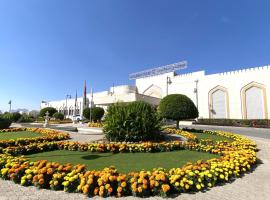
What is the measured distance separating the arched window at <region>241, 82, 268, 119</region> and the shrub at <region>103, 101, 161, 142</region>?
27.4 meters

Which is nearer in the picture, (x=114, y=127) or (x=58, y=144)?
(x=58, y=144)

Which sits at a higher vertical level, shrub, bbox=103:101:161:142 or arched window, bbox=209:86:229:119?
arched window, bbox=209:86:229:119

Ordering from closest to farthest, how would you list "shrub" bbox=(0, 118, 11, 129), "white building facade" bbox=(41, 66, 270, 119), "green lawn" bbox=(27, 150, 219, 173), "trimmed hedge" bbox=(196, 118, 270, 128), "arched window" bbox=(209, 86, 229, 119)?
"green lawn" bbox=(27, 150, 219, 173) → "shrub" bbox=(0, 118, 11, 129) → "trimmed hedge" bbox=(196, 118, 270, 128) → "white building facade" bbox=(41, 66, 270, 119) → "arched window" bbox=(209, 86, 229, 119)

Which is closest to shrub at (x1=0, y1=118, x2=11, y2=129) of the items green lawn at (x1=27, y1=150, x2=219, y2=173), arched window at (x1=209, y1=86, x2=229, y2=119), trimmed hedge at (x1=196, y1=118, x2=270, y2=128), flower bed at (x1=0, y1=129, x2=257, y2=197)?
green lawn at (x1=27, y1=150, x2=219, y2=173)

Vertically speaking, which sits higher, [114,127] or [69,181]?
[114,127]

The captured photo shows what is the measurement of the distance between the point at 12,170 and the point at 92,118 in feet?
85.0

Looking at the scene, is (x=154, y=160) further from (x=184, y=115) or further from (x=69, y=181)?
(x=184, y=115)

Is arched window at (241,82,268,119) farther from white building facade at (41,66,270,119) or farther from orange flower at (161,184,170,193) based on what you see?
orange flower at (161,184,170,193)

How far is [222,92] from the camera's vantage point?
34.4 m

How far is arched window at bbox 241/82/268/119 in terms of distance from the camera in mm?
30062

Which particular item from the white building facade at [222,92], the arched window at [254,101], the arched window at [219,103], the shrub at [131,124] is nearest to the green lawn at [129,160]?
the shrub at [131,124]

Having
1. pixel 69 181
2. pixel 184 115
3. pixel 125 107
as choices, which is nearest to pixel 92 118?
pixel 184 115

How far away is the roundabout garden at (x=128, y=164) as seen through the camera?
4.05 metres

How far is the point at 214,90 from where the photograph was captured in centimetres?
3534
